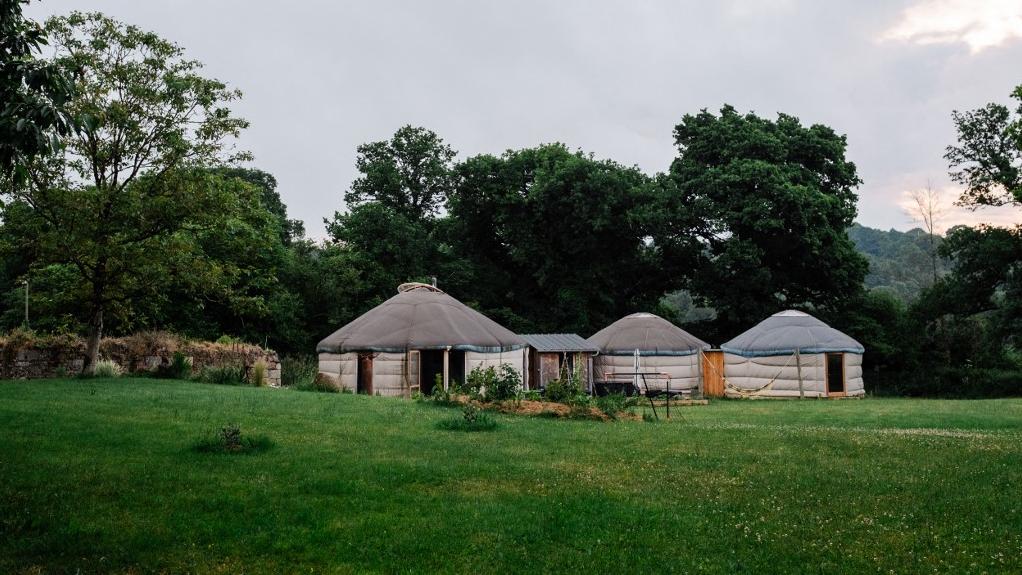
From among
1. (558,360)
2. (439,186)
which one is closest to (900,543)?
(558,360)

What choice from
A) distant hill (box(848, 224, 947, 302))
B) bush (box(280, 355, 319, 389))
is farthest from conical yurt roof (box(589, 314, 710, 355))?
distant hill (box(848, 224, 947, 302))

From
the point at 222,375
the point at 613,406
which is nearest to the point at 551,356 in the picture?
the point at 222,375

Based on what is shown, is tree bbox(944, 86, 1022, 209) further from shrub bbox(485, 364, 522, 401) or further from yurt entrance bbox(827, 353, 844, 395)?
shrub bbox(485, 364, 522, 401)

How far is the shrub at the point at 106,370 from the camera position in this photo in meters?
19.4

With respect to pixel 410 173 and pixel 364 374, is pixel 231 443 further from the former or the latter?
pixel 410 173

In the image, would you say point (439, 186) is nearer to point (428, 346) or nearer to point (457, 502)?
point (428, 346)

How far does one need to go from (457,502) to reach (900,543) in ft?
11.3

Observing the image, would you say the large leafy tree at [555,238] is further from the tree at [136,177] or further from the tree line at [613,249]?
the tree at [136,177]

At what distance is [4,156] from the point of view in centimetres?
549

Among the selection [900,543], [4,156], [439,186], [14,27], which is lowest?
[900,543]

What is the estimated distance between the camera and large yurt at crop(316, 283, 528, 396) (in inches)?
867

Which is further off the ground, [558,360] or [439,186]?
[439,186]

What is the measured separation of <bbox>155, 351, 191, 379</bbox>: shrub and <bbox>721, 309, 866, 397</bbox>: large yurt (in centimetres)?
1855

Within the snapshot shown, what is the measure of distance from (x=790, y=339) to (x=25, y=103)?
25205mm
